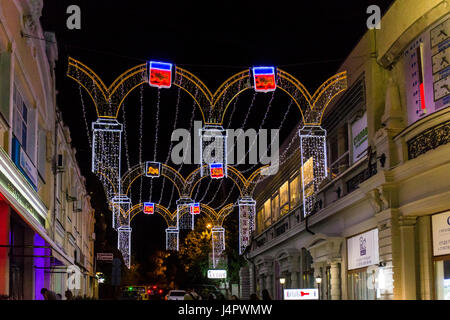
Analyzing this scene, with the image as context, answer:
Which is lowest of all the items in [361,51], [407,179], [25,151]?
[407,179]

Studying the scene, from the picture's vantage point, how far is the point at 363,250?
784 inches

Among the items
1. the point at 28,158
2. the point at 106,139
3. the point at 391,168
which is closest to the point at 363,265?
the point at 391,168

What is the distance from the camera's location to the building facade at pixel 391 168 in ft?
49.1

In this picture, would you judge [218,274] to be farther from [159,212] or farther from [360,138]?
[360,138]

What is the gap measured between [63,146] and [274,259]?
1419 cm

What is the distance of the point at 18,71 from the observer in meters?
16.8

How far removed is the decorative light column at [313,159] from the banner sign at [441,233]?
8495 millimetres

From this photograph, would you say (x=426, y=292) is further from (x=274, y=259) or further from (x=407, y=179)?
(x=274, y=259)

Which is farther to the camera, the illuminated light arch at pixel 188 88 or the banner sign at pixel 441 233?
the illuminated light arch at pixel 188 88

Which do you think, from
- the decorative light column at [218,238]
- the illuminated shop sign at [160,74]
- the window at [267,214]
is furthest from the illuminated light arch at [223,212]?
the illuminated shop sign at [160,74]

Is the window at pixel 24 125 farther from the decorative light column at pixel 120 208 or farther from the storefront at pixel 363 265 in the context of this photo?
the storefront at pixel 363 265

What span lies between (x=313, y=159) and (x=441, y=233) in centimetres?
1048

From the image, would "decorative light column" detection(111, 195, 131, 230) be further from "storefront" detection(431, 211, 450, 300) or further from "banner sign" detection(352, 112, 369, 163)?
"storefront" detection(431, 211, 450, 300)

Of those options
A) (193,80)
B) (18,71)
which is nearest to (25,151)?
(18,71)
